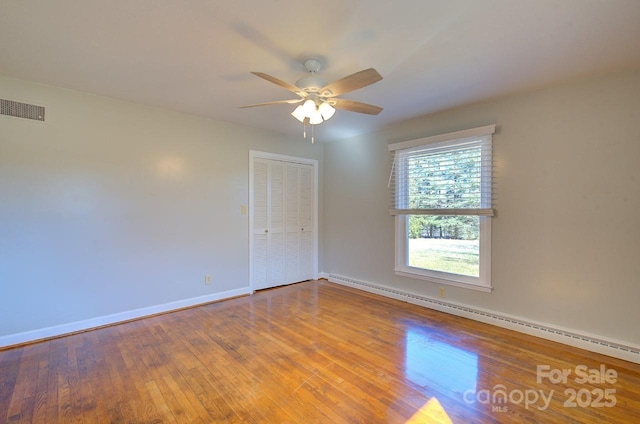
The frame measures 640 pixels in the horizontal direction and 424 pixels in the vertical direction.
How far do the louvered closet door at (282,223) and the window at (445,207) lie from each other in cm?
155

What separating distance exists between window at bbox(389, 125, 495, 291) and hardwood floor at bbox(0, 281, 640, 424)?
2.20 ft

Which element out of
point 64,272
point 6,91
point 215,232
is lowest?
point 64,272

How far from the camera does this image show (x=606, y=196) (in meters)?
2.49

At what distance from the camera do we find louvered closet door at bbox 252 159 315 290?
4.34 m

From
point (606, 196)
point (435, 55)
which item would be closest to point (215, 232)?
point (435, 55)

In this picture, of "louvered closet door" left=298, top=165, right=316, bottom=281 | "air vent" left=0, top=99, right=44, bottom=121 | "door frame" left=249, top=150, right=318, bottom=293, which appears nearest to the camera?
"air vent" left=0, top=99, right=44, bottom=121

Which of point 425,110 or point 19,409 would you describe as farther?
point 425,110

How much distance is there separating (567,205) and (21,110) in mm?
5099

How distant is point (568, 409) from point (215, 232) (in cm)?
375

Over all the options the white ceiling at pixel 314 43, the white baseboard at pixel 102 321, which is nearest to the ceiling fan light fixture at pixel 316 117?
the white ceiling at pixel 314 43

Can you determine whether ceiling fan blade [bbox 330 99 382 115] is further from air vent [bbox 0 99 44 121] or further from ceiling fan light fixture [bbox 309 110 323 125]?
air vent [bbox 0 99 44 121]

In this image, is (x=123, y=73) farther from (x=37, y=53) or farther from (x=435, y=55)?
(x=435, y=55)

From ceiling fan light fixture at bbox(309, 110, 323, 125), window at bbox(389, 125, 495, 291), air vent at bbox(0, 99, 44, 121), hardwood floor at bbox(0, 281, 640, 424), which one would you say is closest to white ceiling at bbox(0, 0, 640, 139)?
air vent at bbox(0, 99, 44, 121)

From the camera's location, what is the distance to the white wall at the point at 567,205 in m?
2.41
